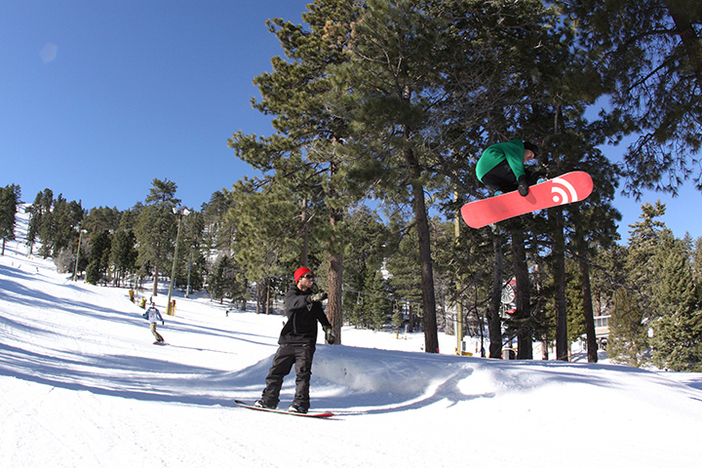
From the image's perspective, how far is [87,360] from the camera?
9.71 m

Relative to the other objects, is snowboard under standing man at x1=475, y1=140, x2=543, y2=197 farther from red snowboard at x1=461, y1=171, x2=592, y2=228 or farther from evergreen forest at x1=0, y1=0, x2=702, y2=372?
evergreen forest at x1=0, y1=0, x2=702, y2=372

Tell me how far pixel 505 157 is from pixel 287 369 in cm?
389

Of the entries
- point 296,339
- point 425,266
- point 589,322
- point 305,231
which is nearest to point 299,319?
point 296,339

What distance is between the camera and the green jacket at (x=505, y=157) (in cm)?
506

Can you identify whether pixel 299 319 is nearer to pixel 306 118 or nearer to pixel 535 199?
pixel 535 199

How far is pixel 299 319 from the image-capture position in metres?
4.80

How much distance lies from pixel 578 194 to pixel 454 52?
278 inches

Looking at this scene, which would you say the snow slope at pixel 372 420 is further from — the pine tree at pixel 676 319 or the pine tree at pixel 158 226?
the pine tree at pixel 158 226

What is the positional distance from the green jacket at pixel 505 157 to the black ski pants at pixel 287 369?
321 cm

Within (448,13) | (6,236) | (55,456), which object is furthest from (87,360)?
(6,236)

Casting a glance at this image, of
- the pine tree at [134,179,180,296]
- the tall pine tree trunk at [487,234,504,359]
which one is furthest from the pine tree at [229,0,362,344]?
the pine tree at [134,179,180,296]

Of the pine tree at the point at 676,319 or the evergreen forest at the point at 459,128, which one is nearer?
the evergreen forest at the point at 459,128

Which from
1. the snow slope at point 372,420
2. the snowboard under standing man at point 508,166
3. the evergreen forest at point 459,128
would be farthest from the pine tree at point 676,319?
the snowboard under standing man at point 508,166

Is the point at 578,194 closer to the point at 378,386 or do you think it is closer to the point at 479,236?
the point at 378,386
